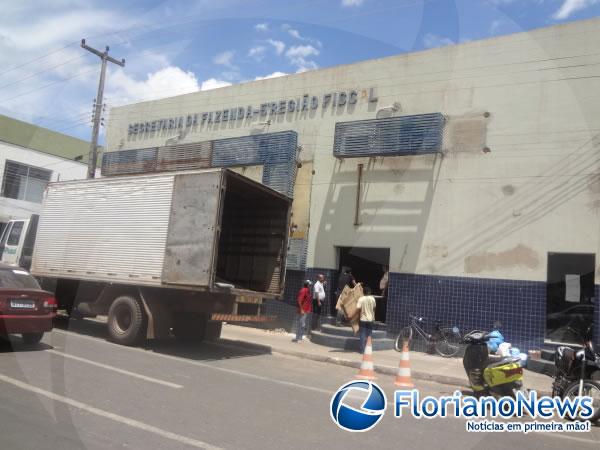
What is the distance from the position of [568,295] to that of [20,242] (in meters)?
14.5

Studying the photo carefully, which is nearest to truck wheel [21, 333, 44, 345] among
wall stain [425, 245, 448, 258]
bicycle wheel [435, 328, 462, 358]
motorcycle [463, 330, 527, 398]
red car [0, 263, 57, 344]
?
red car [0, 263, 57, 344]

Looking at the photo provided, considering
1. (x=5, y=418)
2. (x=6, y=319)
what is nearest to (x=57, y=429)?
(x=5, y=418)

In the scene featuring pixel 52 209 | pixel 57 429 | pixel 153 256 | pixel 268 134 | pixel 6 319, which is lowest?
pixel 57 429

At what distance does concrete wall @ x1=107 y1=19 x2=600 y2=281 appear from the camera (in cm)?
1261

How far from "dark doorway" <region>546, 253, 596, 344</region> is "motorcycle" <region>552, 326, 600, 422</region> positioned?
4935 millimetres

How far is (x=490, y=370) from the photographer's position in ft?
25.9

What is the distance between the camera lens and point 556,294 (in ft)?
42.1

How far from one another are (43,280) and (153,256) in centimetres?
428

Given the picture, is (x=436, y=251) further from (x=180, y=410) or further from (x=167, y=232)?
(x=180, y=410)

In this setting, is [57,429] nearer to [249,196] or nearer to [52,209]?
[249,196]

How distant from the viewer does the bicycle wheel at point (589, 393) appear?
7.28 m

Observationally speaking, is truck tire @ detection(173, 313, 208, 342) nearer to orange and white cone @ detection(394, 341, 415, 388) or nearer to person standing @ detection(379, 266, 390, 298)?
orange and white cone @ detection(394, 341, 415, 388)

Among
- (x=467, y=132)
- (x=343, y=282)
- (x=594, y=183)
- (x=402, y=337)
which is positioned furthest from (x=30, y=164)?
(x=594, y=183)

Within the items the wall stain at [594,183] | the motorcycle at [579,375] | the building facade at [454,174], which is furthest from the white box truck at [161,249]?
the wall stain at [594,183]
